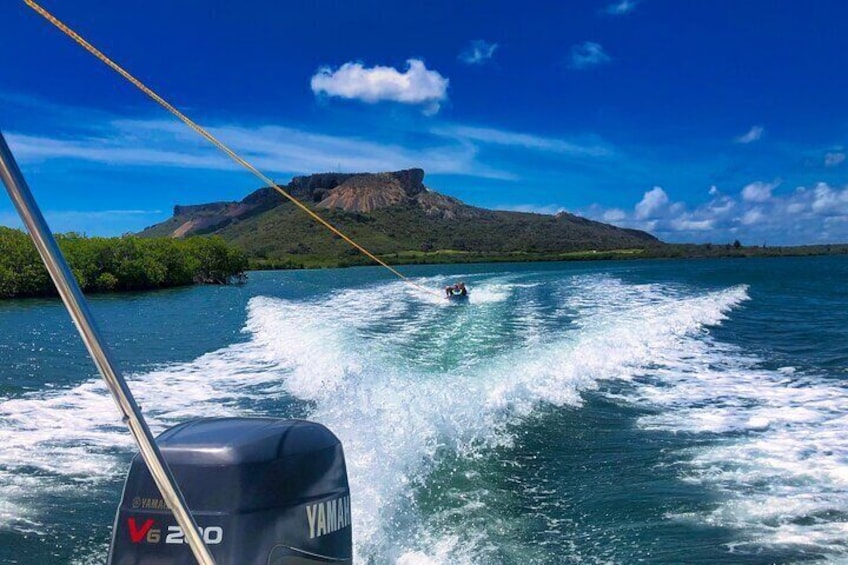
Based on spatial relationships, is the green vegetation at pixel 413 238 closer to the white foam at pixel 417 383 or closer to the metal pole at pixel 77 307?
the white foam at pixel 417 383

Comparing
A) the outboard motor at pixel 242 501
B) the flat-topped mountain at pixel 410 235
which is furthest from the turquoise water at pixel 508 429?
the flat-topped mountain at pixel 410 235

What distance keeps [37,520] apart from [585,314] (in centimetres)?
1735

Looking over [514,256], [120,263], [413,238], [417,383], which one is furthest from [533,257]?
[417,383]

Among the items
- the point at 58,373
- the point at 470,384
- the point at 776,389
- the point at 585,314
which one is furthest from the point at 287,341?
the point at 776,389

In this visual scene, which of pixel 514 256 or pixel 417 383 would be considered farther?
pixel 514 256

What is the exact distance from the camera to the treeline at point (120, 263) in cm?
4322

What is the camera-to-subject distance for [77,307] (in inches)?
64.3

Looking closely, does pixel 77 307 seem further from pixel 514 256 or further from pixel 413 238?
pixel 413 238

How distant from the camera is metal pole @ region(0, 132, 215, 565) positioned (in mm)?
1557

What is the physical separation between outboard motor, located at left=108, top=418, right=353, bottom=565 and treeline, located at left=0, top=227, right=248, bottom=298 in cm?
3681

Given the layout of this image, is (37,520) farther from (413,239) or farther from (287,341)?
(413,239)

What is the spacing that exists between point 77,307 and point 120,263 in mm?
53832

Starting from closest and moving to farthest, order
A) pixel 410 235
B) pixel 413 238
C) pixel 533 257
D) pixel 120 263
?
pixel 120 263
pixel 533 257
pixel 413 238
pixel 410 235

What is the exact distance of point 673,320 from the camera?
1984cm
